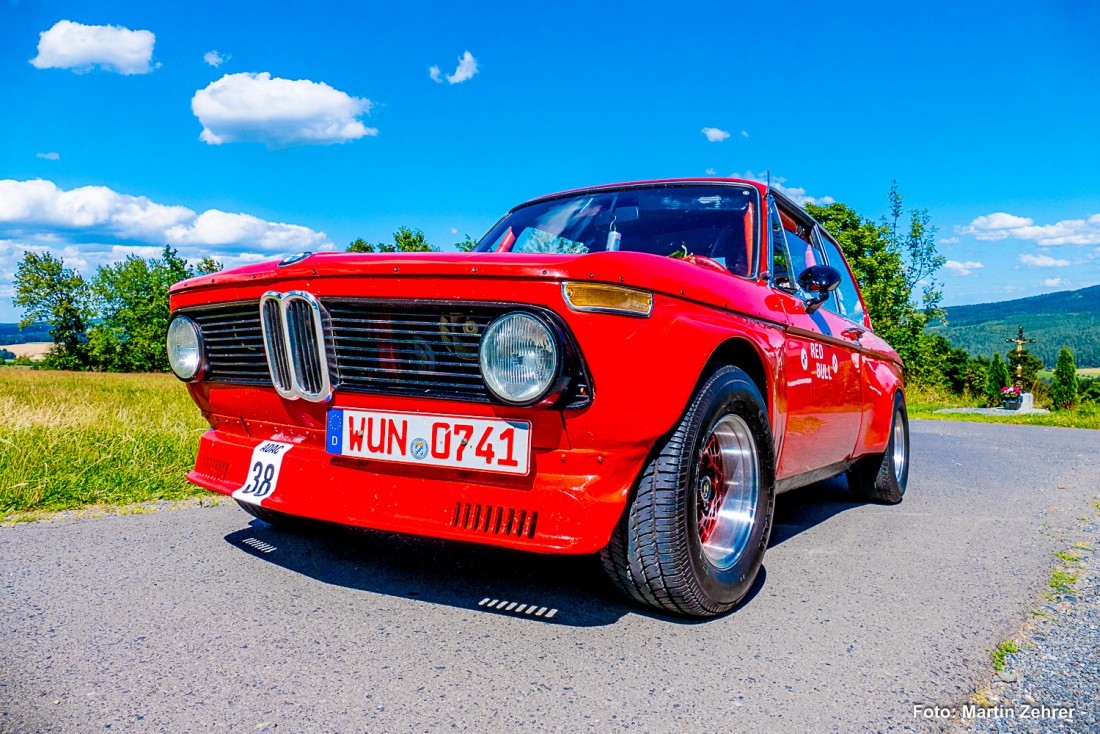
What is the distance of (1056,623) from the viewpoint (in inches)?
96.8

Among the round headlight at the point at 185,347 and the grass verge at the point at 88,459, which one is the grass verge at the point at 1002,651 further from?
the grass verge at the point at 88,459

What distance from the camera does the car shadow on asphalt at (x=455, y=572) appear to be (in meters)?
2.46

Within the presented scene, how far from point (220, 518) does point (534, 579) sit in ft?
5.98

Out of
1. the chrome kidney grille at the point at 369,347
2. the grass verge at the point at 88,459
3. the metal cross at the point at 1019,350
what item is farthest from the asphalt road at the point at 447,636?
the metal cross at the point at 1019,350

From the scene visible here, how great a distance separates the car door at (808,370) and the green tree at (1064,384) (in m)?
30.2

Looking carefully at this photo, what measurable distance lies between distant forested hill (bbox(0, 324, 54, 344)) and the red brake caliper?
71695 millimetres

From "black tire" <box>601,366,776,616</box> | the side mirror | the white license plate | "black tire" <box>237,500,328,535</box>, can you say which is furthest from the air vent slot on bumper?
the side mirror

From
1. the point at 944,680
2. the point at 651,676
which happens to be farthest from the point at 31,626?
the point at 944,680

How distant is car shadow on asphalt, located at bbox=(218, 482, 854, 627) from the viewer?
2.46 metres

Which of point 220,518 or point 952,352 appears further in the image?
point 952,352

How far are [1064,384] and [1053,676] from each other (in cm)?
3537

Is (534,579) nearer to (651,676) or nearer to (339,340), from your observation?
(651,676)

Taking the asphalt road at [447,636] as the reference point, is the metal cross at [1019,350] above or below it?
above

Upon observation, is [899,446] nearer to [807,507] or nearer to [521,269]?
[807,507]
